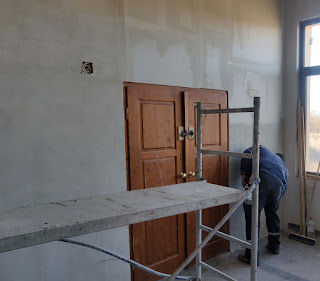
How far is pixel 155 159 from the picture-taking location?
102 inches

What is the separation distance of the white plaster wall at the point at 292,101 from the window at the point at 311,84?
9 cm

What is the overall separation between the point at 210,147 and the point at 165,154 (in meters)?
0.63

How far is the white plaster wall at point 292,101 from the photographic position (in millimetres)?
3785

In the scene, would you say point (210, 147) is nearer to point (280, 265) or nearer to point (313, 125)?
point (280, 265)

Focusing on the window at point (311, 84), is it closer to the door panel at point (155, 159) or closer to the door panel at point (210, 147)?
the door panel at point (210, 147)

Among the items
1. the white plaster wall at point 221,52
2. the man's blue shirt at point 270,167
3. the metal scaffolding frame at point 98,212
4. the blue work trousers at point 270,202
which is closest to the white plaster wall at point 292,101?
the white plaster wall at point 221,52

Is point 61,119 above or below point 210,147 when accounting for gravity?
above

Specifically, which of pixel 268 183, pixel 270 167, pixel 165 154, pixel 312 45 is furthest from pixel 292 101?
pixel 165 154

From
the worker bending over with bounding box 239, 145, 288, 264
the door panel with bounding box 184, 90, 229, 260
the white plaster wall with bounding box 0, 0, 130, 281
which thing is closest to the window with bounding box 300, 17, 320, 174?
the worker bending over with bounding box 239, 145, 288, 264

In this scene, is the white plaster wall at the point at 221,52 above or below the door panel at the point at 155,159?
above

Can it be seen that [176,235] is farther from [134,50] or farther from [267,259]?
[134,50]

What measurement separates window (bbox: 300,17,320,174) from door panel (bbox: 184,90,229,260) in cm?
140

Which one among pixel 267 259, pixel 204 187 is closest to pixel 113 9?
pixel 204 187

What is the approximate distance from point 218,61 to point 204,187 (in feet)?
5.89
